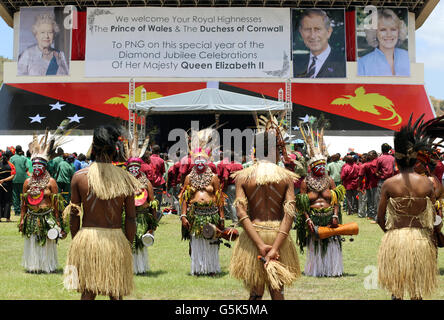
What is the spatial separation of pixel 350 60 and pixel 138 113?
48.5 feet

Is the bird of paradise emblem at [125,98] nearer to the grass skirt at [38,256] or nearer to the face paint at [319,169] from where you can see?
the grass skirt at [38,256]

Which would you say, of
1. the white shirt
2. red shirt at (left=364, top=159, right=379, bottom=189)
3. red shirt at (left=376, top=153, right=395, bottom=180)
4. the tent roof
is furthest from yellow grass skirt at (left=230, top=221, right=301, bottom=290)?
the white shirt

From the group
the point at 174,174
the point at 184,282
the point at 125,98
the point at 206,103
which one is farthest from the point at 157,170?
the point at 125,98

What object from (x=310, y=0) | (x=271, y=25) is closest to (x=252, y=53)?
(x=271, y=25)

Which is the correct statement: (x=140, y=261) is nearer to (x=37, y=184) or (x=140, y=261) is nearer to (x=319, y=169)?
(x=37, y=184)

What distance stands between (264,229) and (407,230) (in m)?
1.39

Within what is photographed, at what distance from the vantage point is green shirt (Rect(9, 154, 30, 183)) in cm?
1405

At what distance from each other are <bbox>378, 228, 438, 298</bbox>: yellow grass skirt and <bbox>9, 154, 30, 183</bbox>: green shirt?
36.8 feet

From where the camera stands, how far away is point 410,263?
191 inches

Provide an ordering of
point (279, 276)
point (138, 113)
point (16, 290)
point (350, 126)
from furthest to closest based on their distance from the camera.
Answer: point (350, 126) → point (138, 113) → point (16, 290) → point (279, 276)

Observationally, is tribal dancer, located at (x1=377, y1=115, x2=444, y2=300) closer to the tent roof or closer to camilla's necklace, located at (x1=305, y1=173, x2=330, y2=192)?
camilla's necklace, located at (x1=305, y1=173, x2=330, y2=192)

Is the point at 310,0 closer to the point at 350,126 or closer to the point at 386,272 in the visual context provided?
the point at 350,126

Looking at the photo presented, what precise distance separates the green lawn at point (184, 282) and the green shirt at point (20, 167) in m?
4.48

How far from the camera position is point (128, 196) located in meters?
4.56
